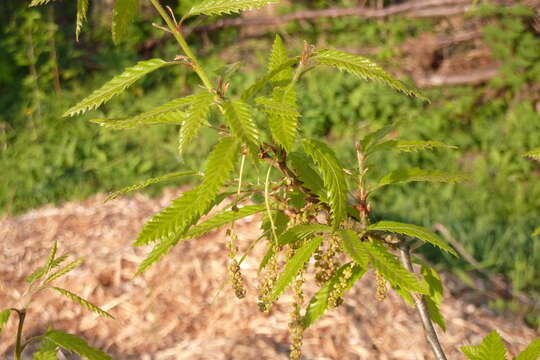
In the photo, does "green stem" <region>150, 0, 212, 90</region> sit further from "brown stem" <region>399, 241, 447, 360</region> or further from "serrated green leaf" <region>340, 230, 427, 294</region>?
"brown stem" <region>399, 241, 447, 360</region>

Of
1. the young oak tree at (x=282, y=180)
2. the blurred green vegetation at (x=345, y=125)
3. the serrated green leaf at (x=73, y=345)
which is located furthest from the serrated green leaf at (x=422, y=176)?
the blurred green vegetation at (x=345, y=125)

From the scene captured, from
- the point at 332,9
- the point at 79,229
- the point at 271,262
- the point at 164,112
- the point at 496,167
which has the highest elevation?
the point at 164,112

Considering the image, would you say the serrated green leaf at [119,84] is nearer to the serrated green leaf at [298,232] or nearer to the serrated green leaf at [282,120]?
the serrated green leaf at [282,120]

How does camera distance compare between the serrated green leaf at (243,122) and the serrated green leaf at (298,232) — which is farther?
the serrated green leaf at (298,232)

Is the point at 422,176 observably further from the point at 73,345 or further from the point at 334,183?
the point at 73,345

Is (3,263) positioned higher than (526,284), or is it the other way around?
(3,263)

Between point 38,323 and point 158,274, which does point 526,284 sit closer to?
point 158,274

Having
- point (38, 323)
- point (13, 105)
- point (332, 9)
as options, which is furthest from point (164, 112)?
point (332, 9)
